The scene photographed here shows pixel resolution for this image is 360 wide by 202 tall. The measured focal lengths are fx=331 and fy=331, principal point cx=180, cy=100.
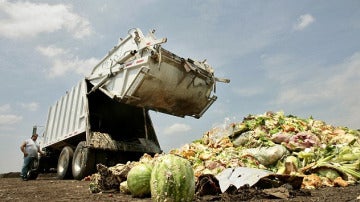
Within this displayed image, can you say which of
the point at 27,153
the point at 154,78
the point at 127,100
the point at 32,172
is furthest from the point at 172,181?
the point at 32,172

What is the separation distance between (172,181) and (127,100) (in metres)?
5.25

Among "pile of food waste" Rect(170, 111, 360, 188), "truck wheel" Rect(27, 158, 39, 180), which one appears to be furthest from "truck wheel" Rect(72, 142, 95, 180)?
"truck wheel" Rect(27, 158, 39, 180)

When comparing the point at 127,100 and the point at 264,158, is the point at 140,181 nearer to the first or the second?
the point at 264,158

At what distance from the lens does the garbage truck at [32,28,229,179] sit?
798 cm

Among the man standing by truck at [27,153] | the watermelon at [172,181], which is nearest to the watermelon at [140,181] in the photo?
the watermelon at [172,181]

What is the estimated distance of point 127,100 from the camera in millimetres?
8203

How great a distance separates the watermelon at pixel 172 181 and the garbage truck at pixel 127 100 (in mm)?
4574

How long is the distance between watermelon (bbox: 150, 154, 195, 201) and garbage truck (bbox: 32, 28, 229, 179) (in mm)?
4574

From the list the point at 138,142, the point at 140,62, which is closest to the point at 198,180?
the point at 140,62

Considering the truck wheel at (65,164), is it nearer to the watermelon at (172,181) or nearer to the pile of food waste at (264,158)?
the pile of food waste at (264,158)

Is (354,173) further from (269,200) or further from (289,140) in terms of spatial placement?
(269,200)

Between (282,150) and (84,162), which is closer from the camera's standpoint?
(282,150)

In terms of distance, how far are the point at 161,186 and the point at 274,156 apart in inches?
137

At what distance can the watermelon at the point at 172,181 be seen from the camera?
3.13m
